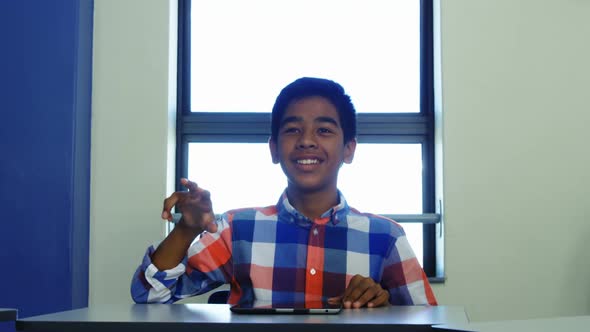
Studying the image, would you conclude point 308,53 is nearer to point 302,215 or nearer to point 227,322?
point 302,215

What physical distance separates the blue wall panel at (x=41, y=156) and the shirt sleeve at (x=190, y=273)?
113cm

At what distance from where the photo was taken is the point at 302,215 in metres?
1.64

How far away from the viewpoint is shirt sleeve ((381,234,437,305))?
61.2 inches

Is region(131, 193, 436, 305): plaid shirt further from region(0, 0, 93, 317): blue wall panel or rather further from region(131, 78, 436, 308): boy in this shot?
region(0, 0, 93, 317): blue wall panel

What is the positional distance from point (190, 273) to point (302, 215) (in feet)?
0.91

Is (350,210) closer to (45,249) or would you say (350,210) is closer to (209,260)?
(209,260)

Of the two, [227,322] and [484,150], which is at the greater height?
[484,150]

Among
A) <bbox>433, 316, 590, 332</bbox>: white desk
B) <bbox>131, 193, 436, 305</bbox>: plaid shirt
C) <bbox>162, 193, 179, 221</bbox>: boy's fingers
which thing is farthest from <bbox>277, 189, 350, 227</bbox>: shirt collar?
<bbox>433, 316, 590, 332</bbox>: white desk

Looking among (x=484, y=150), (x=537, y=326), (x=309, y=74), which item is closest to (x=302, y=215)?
(x=537, y=326)

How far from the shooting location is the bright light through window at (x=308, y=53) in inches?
120

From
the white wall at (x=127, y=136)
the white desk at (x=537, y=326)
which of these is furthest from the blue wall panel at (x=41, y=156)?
the white desk at (x=537, y=326)

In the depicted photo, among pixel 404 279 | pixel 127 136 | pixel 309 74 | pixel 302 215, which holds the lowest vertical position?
pixel 404 279

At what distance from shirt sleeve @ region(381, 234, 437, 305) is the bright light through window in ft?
4.79

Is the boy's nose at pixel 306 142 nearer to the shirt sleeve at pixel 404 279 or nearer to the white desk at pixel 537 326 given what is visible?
the shirt sleeve at pixel 404 279
